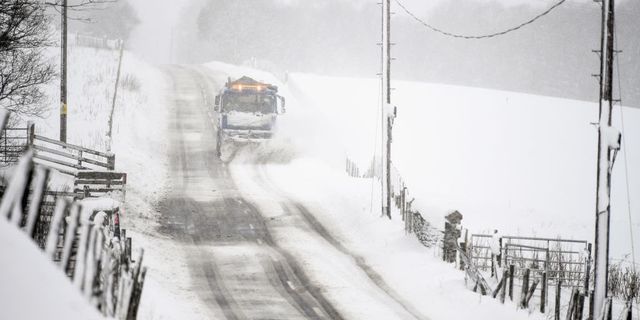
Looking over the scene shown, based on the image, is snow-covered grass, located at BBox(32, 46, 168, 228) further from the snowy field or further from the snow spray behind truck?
the snow spray behind truck

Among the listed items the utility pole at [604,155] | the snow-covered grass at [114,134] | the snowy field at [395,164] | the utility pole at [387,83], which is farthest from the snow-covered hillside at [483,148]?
the utility pole at [604,155]

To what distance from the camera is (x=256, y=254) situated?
1828cm

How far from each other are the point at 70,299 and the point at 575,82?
3315 inches

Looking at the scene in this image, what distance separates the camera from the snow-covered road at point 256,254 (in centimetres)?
1449

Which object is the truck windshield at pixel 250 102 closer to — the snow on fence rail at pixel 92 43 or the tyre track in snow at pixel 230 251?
the tyre track in snow at pixel 230 251

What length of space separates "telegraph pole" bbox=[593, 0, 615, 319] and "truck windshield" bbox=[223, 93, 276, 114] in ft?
60.9

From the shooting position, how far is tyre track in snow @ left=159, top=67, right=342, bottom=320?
14492mm

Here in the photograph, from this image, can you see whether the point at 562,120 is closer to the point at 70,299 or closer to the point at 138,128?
the point at 138,128

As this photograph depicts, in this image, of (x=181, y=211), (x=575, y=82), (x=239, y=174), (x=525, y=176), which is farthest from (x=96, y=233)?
(x=575, y=82)

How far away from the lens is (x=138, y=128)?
1341 inches

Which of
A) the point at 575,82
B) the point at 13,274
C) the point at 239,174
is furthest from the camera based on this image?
the point at 575,82

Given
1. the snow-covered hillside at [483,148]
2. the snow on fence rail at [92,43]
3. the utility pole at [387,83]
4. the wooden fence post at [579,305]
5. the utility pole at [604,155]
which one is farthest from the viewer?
the snow on fence rail at [92,43]

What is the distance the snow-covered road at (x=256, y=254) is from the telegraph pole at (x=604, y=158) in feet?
13.8

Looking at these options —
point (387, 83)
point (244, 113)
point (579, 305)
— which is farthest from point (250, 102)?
point (579, 305)
